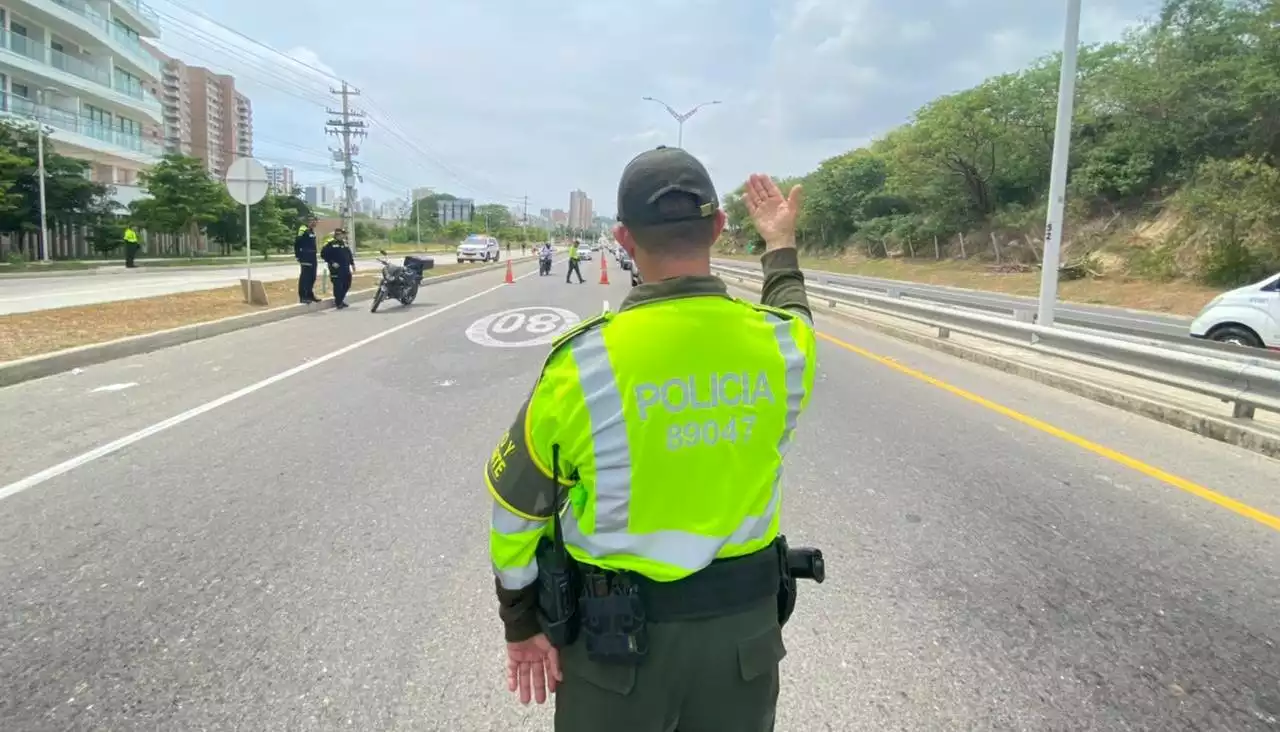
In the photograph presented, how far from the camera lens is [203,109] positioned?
134 meters

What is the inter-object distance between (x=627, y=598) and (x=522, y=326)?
14.6 metres

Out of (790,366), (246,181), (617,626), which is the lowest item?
(617,626)

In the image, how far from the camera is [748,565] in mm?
1726

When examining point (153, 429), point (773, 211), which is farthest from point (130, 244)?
point (773, 211)

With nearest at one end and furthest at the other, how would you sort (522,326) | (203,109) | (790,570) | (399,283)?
1. (790,570)
2. (522,326)
3. (399,283)
4. (203,109)

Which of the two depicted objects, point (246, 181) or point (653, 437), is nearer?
point (653, 437)

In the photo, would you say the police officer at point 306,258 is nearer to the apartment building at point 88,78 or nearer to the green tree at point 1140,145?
the green tree at point 1140,145

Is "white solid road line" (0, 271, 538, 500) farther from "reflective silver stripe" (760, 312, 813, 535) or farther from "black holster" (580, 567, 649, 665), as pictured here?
"reflective silver stripe" (760, 312, 813, 535)

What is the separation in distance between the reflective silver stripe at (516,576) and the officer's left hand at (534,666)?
0.40ft

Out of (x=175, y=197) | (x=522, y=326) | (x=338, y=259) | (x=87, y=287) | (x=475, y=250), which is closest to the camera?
(x=522, y=326)

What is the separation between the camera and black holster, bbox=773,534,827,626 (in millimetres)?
1823

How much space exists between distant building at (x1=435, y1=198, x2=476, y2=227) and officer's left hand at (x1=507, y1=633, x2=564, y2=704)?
573 feet

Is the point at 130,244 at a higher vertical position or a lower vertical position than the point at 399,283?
higher

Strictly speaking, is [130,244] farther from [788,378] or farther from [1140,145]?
[1140,145]
